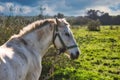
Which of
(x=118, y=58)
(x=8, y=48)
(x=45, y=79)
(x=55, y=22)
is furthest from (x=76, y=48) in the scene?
(x=118, y=58)

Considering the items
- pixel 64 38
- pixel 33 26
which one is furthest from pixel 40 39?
pixel 64 38

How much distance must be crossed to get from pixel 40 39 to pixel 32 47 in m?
0.43

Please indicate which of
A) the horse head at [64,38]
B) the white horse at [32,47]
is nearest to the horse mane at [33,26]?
the white horse at [32,47]

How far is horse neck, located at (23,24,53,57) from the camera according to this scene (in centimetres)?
800

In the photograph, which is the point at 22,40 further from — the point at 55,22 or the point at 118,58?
the point at 118,58

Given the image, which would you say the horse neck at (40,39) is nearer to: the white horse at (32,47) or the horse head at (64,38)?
the white horse at (32,47)

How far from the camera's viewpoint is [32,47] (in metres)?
8.02

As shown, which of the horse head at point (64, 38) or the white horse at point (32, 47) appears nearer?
the white horse at point (32, 47)

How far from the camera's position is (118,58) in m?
23.8

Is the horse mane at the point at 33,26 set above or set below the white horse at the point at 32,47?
above

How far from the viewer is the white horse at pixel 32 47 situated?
6774mm

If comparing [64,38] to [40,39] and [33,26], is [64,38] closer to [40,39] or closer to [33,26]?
[40,39]

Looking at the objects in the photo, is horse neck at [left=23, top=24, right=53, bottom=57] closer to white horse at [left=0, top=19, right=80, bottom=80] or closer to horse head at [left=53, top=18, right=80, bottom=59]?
white horse at [left=0, top=19, right=80, bottom=80]

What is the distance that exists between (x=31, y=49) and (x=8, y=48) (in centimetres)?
85
